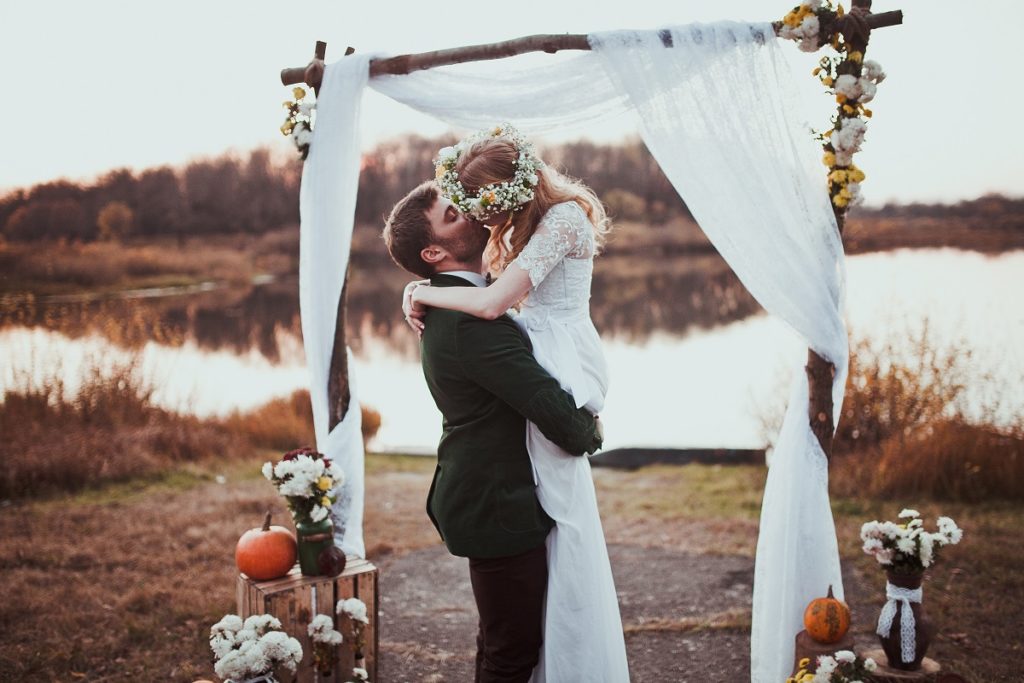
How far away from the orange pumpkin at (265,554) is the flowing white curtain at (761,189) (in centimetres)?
188

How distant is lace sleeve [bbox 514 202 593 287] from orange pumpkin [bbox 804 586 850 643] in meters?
1.57

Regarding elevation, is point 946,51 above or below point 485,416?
above

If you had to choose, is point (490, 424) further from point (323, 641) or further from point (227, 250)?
point (227, 250)

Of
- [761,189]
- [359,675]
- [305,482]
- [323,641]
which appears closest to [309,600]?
[323,641]

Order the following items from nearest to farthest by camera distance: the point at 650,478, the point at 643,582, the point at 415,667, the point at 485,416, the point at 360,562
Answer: the point at 485,416
the point at 360,562
the point at 415,667
the point at 643,582
the point at 650,478

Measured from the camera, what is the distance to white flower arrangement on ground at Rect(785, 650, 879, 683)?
2738 millimetres

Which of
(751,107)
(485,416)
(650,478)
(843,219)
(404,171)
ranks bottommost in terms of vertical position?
(650,478)

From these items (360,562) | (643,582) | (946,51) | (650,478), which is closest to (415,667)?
(360,562)

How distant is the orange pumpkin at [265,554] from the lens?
338cm

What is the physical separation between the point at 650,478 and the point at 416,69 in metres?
4.89

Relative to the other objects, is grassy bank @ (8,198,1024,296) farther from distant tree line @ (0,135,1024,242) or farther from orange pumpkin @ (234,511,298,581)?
orange pumpkin @ (234,511,298,581)

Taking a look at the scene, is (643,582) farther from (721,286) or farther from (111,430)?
(721,286)

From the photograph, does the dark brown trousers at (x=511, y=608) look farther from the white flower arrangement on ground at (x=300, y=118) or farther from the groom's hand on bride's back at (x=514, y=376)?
the white flower arrangement on ground at (x=300, y=118)

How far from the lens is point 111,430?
25.6 ft
